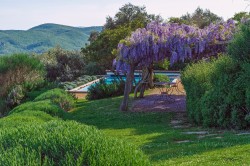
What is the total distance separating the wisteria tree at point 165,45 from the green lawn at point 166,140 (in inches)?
61.4

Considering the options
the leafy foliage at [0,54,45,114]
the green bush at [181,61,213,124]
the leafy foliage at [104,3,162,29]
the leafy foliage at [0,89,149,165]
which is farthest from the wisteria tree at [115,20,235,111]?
the leafy foliage at [104,3,162,29]

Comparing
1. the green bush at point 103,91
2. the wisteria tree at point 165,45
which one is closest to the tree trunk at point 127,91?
the wisteria tree at point 165,45

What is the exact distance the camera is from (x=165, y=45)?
13.8m

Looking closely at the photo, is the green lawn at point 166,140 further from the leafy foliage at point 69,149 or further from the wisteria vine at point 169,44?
the leafy foliage at point 69,149

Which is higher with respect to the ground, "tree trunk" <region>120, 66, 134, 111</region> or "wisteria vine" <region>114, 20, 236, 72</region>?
"wisteria vine" <region>114, 20, 236, 72</region>

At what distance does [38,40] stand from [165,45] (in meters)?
96.0

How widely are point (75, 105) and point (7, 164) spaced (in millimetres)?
13426

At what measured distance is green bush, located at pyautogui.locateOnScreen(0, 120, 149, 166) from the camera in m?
3.10

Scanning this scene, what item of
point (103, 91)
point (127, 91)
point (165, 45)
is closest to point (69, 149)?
point (127, 91)

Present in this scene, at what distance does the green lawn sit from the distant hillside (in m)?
89.1

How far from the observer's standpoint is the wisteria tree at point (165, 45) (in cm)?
1372

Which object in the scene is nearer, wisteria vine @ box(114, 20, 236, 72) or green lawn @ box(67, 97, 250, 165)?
green lawn @ box(67, 97, 250, 165)

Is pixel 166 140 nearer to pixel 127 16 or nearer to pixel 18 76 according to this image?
pixel 18 76

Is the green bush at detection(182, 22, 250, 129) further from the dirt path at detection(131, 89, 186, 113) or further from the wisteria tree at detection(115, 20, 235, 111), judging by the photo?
the wisteria tree at detection(115, 20, 235, 111)
